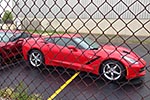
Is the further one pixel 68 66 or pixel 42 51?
pixel 42 51

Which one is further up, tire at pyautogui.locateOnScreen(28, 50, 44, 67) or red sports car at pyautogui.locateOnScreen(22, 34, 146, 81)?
tire at pyautogui.locateOnScreen(28, 50, 44, 67)

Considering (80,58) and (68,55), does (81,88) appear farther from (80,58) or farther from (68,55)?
(68,55)

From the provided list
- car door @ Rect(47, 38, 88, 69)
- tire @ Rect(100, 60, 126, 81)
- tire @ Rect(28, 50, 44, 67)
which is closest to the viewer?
tire @ Rect(100, 60, 126, 81)

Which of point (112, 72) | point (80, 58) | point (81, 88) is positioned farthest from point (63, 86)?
point (112, 72)

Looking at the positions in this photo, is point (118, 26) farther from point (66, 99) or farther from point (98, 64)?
point (66, 99)

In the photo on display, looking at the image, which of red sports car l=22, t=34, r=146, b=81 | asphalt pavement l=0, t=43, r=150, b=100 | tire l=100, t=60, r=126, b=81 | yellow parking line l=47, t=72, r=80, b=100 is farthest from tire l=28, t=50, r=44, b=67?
tire l=100, t=60, r=126, b=81

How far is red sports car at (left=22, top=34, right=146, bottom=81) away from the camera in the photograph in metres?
4.98

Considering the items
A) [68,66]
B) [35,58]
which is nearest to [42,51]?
[35,58]

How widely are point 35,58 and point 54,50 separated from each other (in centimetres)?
97

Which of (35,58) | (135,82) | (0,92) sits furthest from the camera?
(35,58)

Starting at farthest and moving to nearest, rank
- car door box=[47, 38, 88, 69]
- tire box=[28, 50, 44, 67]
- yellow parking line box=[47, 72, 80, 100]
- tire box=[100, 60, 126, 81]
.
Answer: tire box=[28, 50, 44, 67], car door box=[47, 38, 88, 69], tire box=[100, 60, 126, 81], yellow parking line box=[47, 72, 80, 100]

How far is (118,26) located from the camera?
11.7 m

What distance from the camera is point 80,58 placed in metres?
5.69

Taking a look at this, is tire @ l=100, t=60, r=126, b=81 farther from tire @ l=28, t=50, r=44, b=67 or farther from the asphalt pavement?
tire @ l=28, t=50, r=44, b=67
